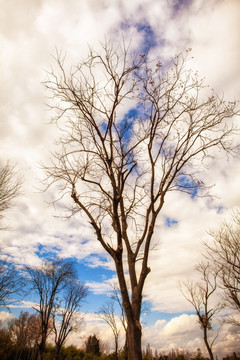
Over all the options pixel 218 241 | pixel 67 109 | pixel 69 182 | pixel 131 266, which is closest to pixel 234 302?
pixel 218 241

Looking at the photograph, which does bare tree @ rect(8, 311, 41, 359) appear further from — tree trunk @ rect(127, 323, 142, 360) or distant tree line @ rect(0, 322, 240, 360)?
tree trunk @ rect(127, 323, 142, 360)

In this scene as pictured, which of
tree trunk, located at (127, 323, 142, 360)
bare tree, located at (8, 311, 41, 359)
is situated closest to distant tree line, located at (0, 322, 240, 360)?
bare tree, located at (8, 311, 41, 359)

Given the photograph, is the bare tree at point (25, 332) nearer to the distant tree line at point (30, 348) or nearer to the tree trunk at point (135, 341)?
the distant tree line at point (30, 348)

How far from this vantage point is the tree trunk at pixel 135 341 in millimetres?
3518

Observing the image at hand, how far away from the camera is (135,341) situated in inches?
141

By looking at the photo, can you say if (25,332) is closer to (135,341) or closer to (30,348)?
(30,348)

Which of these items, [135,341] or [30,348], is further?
[30,348]

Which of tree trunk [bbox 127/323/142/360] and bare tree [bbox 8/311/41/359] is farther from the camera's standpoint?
bare tree [bbox 8/311/41/359]

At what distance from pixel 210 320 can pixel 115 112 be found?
23061 millimetres

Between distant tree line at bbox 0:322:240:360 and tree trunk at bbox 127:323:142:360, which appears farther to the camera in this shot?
distant tree line at bbox 0:322:240:360

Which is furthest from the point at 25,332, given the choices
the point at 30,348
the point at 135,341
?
the point at 135,341

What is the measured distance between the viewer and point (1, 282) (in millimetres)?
15625

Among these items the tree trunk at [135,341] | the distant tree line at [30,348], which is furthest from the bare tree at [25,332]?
the tree trunk at [135,341]

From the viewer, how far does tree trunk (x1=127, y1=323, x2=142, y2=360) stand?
352 centimetres
